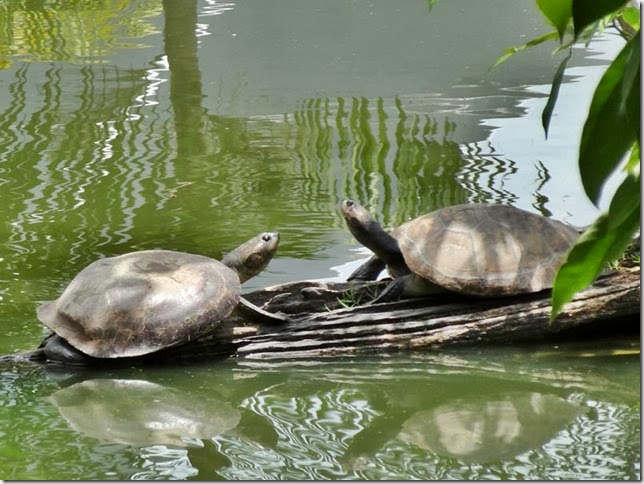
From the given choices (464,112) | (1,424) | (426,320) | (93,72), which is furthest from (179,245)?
(93,72)

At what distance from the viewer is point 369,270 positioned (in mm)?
4809

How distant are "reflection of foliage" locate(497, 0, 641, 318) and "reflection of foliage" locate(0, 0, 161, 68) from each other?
8.36 metres

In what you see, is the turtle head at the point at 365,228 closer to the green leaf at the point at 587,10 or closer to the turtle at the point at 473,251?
the turtle at the point at 473,251

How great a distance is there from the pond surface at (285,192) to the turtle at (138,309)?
14cm

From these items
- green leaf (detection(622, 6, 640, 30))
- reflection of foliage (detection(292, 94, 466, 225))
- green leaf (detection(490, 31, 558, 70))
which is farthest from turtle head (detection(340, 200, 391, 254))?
green leaf (detection(622, 6, 640, 30))

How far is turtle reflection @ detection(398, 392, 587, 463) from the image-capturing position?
3076 millimetres

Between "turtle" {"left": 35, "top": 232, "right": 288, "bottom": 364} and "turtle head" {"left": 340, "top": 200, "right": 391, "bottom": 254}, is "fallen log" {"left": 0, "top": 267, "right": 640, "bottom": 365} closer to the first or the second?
"turtle" {"left": 35, "top": 232, "right": 288, "bottom": 364}

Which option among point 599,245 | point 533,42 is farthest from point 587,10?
point 533,42

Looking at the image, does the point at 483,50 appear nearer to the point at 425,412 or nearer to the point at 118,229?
the point at 118,229

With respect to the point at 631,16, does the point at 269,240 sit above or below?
below

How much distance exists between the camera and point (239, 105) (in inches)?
317

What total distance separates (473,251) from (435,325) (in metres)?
0.35

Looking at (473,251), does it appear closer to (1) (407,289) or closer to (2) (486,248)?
(2) (486,248)

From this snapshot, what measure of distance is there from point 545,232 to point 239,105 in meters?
4.24
